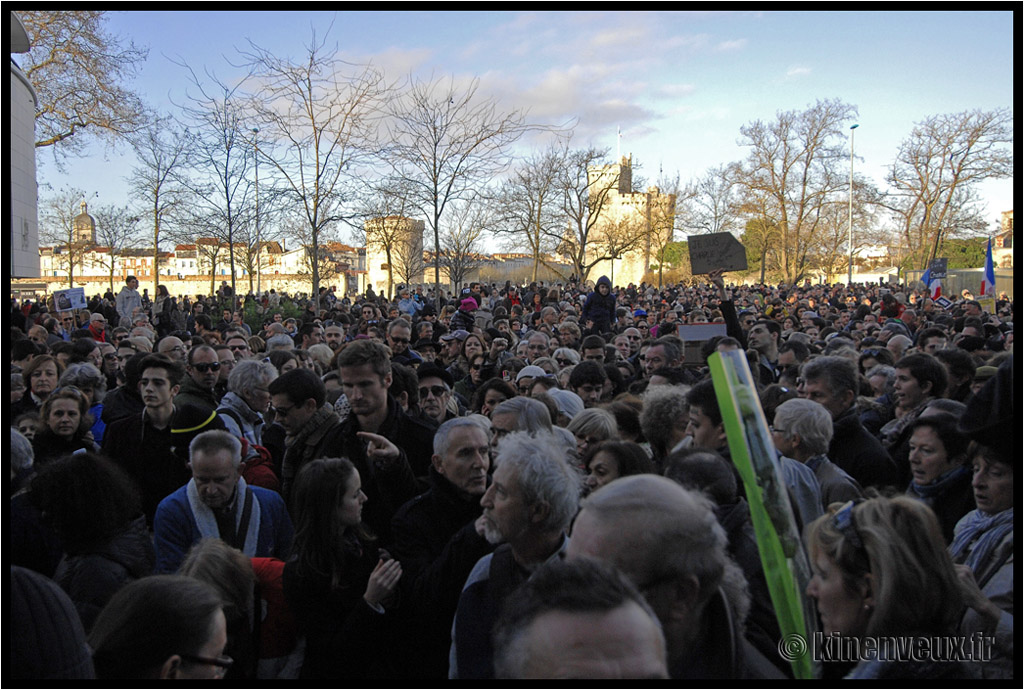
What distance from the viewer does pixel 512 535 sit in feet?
9.23

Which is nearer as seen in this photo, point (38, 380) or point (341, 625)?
point (341, 625)

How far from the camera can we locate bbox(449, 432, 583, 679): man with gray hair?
266cm

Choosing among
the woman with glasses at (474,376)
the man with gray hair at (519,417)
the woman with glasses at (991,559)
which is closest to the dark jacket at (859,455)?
the woman with glasses at (991,559)

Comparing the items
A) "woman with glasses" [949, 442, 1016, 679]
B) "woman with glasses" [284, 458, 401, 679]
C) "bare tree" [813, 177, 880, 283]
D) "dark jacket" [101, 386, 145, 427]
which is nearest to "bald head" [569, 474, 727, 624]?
"woman with glasses" [949, 442, 1016, 679]

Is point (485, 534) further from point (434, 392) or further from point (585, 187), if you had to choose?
point (585, 187)

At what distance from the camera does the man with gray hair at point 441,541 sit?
10.3 feet

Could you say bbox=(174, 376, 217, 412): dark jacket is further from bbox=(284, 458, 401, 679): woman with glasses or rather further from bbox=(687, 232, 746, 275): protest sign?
bbox=(687, 232, 746, 275): protest sign

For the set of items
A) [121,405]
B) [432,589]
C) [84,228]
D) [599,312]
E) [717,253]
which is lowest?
[432,589]

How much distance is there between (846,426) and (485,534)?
295 cm

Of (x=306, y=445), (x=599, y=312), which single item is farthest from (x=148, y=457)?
(x=599, y=312)

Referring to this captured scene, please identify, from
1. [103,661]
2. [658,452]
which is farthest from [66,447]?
[658,452]

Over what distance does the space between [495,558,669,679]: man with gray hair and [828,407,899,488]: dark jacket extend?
3.49m

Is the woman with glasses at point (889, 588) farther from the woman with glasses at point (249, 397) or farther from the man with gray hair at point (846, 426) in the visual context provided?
the woman with glasses at point (249, 397)

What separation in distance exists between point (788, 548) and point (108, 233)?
4730 cm
